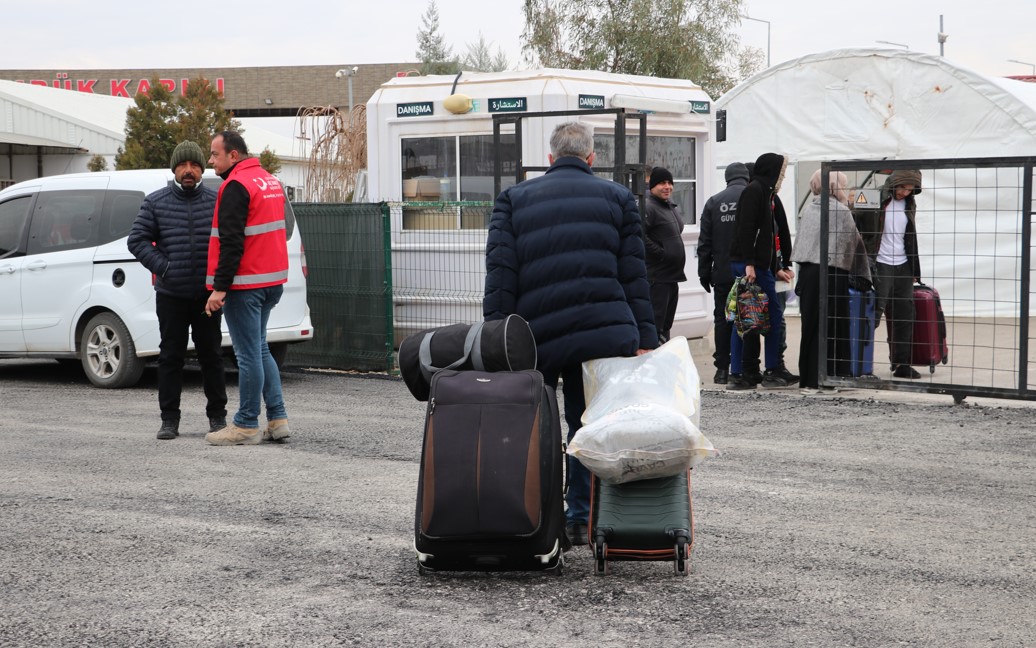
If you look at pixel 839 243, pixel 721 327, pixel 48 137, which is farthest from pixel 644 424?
pixel 48 137

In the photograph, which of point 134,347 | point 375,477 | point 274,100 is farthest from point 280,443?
point 274,100

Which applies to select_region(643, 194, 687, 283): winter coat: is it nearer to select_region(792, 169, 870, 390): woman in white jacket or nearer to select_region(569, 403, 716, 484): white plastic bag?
select_region(792, 169, 870, 390): woman in white jacket

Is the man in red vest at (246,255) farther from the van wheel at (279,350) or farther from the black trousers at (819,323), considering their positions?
the black trousers at (819,323)

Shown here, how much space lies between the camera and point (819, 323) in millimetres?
10414

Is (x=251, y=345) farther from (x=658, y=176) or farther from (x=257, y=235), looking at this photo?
(x=658, y=176)

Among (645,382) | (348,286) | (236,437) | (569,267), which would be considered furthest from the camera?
(348,286)

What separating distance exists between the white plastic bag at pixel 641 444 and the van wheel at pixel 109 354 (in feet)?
22.8

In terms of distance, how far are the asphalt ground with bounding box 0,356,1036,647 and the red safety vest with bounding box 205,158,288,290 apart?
109 centimetres

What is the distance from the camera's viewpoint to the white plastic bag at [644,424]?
193 inches

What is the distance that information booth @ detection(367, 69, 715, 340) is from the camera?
40.3 ft

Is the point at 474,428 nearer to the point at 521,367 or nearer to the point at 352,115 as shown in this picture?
the point at 521,367

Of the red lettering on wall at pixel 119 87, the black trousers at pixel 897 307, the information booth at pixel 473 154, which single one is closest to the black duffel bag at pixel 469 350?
the black trousers at pixel 897 307

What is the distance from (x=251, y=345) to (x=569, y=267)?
10.5ft

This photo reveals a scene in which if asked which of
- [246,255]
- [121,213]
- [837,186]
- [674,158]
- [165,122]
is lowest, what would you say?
[246,255]
